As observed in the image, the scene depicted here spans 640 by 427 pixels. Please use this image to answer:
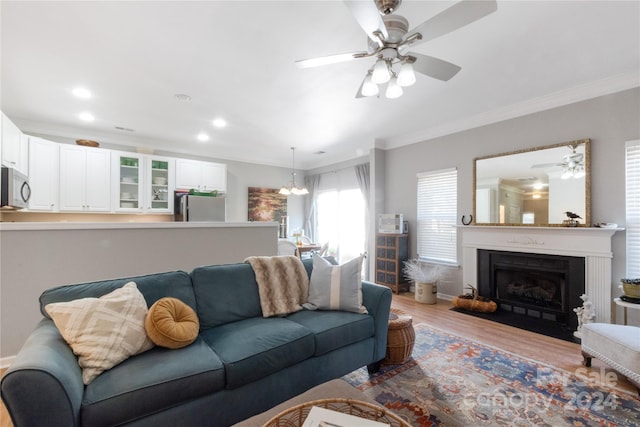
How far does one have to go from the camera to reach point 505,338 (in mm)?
2938

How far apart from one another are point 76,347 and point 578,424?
286 centimetres

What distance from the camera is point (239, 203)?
629 centimetres

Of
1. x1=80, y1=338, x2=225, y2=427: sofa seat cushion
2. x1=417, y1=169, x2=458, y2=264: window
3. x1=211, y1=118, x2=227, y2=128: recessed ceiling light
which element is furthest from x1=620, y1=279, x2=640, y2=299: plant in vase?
x1=211, y1=118, x2=227, y2=128: recessed ceiling light

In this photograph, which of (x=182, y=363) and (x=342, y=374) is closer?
(x=182, y=363)

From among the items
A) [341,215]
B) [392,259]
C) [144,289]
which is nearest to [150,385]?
[144,289]

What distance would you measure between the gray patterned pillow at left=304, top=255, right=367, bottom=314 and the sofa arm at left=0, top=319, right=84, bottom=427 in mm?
1514

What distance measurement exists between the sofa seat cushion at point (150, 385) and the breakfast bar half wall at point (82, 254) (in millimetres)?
1689

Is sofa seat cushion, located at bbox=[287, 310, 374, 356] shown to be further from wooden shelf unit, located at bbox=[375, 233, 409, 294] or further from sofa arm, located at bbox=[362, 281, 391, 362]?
wooden shelf unit, located at bbox=[375, 233, 409, 294]

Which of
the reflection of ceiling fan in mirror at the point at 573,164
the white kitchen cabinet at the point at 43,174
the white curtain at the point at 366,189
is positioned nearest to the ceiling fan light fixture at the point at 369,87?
the reflection of ceiling fan in mirror at the point at 573,164

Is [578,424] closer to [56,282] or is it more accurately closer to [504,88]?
[504,88]

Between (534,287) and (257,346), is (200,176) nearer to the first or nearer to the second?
(257,346)

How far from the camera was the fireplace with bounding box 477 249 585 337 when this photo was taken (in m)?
3.16

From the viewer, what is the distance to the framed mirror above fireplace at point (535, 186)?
10.4 ft

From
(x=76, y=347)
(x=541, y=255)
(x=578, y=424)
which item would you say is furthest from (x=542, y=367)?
(x=76, y=347)
